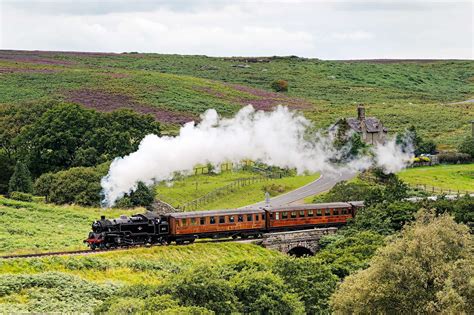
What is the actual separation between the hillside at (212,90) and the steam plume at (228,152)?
20472 mm

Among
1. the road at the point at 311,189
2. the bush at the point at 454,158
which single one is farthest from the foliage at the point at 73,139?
the bush at the point at 454,158

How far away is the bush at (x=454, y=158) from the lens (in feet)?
337

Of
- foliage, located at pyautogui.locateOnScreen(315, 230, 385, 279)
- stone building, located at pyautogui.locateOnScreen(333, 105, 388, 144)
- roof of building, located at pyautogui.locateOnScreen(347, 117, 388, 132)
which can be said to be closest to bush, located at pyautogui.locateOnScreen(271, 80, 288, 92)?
roof of building, located at pyautogui.locateOnScreen(347, 117, 388, 132)

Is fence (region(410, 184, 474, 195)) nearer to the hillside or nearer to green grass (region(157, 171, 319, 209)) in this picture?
green grass (region(157, 171, 319, 209))

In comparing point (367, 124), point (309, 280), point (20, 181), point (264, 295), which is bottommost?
point (309, 280)

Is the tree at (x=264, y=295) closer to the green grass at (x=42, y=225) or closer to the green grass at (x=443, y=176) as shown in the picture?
the green grass at (x=42, y=225)

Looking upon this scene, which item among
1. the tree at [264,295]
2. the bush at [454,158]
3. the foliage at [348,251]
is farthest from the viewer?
the bush at [454,158]

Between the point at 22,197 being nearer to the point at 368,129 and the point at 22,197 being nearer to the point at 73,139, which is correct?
the point at 73,139

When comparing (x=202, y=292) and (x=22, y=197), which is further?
(x=22, y=197)

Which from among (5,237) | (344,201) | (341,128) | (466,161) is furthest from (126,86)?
(5,237)

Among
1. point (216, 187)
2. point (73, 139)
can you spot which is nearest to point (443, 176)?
point (216, 187)

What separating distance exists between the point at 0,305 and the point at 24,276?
4.65 m

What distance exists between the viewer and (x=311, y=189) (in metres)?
86.2

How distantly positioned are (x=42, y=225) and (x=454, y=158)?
5775 cm
